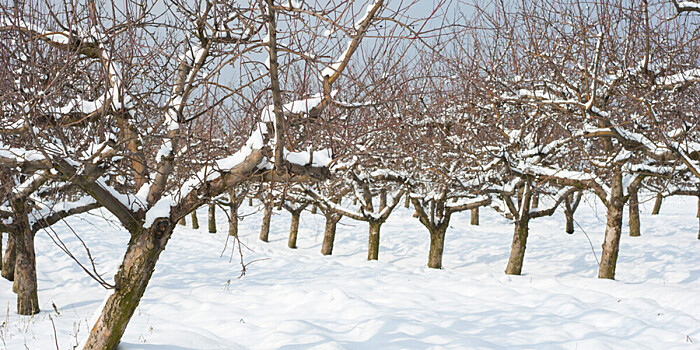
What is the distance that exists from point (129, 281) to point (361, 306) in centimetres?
332

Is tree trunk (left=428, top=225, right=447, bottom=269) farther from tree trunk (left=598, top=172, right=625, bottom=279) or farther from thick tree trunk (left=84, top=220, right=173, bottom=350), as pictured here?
thick tree trunk (left=84, top=220, right=173, bottom=350)

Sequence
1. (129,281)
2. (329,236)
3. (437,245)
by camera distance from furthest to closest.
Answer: (329,236), (437,245), (129,281)

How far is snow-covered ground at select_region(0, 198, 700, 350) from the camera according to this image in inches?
195

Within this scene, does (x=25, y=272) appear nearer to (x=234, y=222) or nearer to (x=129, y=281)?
(x=129, y=281)

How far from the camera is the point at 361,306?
20.4 ft

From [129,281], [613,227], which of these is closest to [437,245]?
[613,227]

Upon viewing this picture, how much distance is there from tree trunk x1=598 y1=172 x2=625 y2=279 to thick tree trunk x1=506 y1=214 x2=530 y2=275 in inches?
69.6

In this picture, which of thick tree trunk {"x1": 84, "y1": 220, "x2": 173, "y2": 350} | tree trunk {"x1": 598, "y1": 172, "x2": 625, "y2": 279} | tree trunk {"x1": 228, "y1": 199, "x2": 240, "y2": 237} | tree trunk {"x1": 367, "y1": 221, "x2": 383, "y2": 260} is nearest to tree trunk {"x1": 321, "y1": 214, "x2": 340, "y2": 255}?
tree trunk {"x1": 367, "y1": 221, "x2": 383, "y2": 260}

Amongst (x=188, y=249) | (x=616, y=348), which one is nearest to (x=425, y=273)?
(x=616, y=348)

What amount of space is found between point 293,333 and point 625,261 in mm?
12562

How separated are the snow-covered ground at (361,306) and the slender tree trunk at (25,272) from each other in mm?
297

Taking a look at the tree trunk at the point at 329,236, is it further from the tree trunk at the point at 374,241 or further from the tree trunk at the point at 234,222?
the tree trunk at the point at 234,222

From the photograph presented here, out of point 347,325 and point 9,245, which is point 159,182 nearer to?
point 347,325

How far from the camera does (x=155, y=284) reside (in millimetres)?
8836
